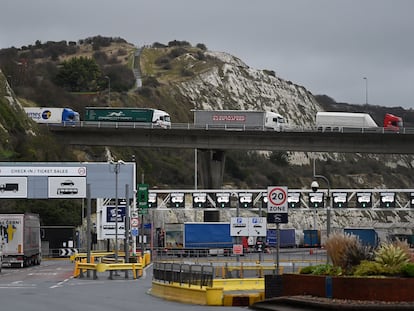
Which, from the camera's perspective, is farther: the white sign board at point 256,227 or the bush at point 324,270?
the white sign board at point 256,227

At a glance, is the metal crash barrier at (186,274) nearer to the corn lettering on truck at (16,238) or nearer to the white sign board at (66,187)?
the corn lettering on truck at (16,238)

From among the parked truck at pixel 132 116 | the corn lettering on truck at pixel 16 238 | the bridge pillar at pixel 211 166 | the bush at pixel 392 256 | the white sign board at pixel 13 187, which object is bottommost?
the bush at pixel 392 256

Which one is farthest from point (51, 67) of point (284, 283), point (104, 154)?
point (284, 283)

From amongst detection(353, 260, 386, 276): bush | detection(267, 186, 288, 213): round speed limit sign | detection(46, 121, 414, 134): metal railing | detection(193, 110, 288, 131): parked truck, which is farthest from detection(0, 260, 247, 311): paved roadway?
detection(193, 110, 288, 131): parked truck

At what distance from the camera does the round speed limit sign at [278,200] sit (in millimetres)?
28812

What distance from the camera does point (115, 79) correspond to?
18675 centimetres

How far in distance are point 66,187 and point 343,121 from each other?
3561cm

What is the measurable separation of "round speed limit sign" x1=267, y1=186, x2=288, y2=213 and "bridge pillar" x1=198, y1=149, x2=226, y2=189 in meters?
69.9

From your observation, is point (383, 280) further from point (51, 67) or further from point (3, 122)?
point (51, 67)

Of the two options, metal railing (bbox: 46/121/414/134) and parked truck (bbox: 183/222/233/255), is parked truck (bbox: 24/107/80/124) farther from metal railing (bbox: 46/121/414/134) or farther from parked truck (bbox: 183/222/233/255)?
parked truck (bbox: 183/222/233/255)

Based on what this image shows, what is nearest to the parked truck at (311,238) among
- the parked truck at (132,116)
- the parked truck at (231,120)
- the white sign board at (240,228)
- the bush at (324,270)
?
the parked truck at (231,120)

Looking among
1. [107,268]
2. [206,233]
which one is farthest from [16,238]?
[206,233]

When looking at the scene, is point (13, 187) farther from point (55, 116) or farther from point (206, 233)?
point (55, 116)

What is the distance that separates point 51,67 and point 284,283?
168 meters
